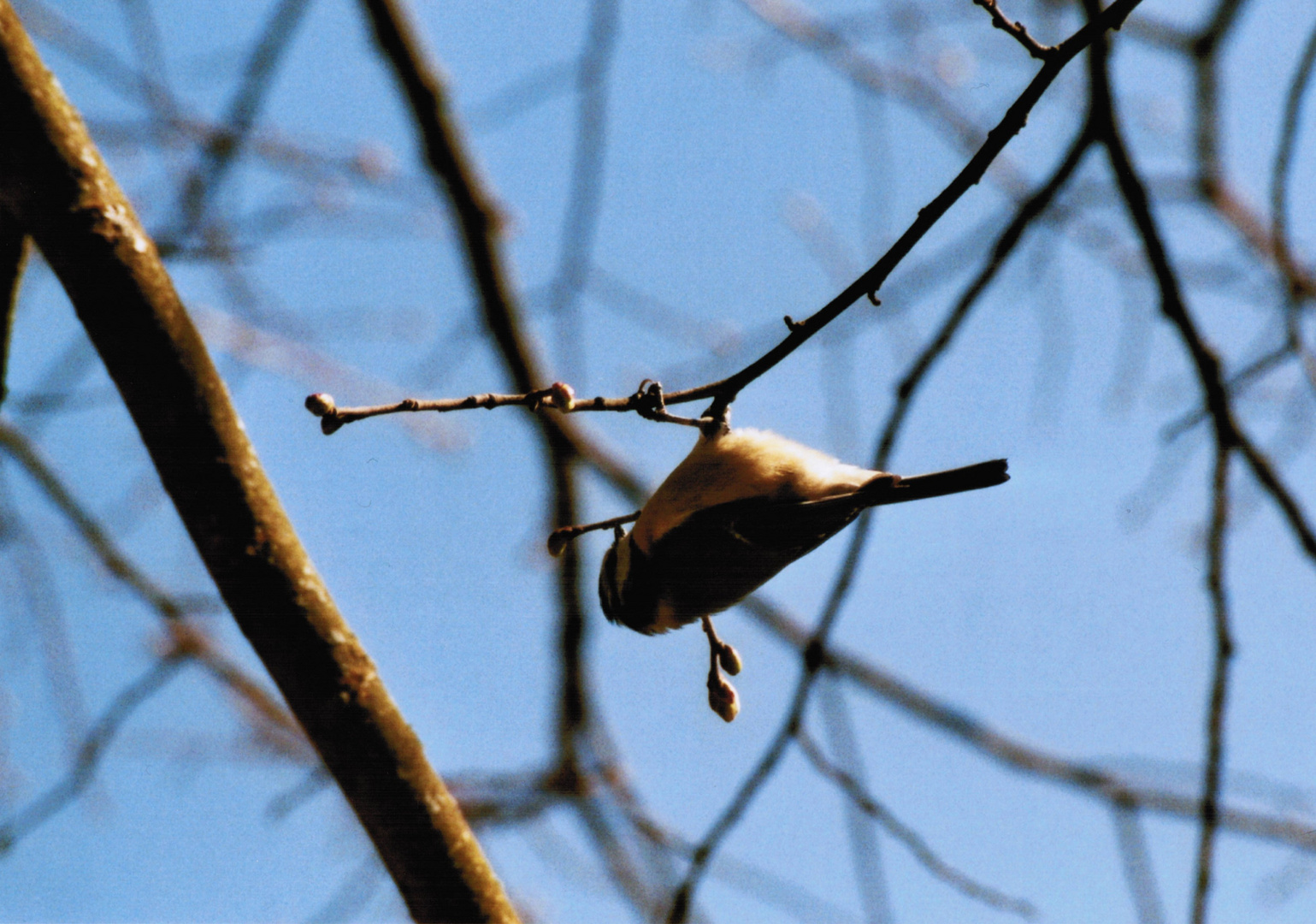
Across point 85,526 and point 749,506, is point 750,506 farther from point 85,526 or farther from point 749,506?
point 85,526

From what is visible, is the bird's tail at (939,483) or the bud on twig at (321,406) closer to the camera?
the bud on twig at (321,406)

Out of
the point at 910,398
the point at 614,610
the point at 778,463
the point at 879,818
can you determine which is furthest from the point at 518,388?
the point at 879,818

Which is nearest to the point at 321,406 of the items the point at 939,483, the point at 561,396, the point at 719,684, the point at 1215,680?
the point at 561,396

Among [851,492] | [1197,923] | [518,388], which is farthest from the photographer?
[518,388]

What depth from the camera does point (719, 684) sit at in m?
1.70

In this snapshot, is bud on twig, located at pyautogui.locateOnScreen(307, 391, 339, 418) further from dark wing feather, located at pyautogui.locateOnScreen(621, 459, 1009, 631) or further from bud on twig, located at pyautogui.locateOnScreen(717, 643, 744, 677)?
dark wing feather, located at pyautogui.locateOnScreen(621, 459, 1009, 631)

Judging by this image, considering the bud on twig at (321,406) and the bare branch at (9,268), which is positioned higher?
the bare branch at (9,268)

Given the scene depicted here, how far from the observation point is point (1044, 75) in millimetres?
1226

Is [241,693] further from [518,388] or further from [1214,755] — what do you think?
[1214,755]

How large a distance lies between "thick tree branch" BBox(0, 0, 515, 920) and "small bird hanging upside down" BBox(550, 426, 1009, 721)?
769 mm

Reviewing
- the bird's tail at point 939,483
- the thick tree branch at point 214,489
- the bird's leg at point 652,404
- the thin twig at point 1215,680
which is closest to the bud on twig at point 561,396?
the bird's leg at point 652,404

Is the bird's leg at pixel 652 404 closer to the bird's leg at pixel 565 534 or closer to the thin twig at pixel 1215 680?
the bird's leg at pixel 565 534

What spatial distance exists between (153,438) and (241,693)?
2042mm

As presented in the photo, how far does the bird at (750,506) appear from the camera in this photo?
2.13m
